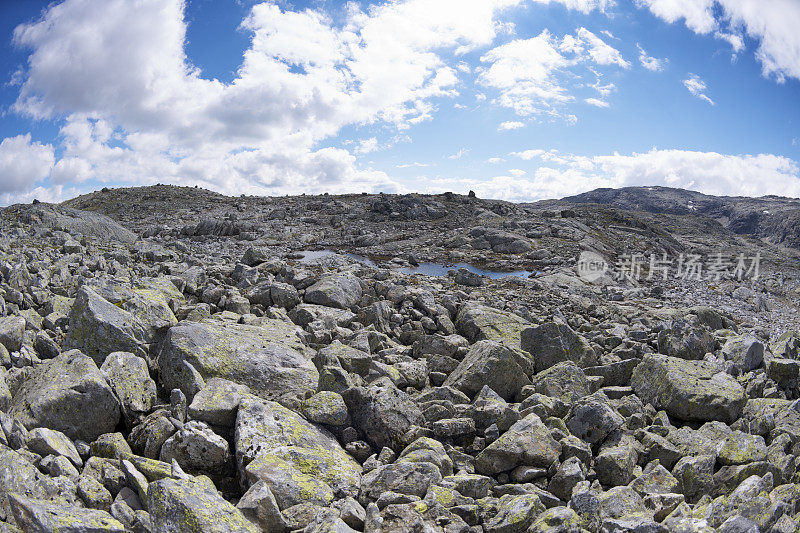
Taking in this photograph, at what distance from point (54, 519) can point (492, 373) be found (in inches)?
335

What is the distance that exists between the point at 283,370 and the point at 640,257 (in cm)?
6940

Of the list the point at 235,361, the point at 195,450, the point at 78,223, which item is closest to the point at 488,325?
the point at 235,361

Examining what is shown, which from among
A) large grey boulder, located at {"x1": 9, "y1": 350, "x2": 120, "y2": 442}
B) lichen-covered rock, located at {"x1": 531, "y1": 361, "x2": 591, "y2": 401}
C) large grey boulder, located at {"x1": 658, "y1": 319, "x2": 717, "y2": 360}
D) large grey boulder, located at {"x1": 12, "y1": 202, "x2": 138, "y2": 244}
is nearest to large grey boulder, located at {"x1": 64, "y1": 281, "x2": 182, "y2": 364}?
large grey boulder, located at {"x1": 9, "y1": 350, "x2": 120, "y2": 442}

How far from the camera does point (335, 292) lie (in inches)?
630

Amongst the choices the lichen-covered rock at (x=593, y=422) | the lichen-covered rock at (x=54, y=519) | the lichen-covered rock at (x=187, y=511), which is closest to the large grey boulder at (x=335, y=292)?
the lichen-covered rock at (x=593, y=422)

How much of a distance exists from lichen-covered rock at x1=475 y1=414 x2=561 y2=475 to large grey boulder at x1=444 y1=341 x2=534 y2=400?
8.12ft

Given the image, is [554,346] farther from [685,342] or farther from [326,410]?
[326,410]

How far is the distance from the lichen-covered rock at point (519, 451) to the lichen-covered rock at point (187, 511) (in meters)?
4.26

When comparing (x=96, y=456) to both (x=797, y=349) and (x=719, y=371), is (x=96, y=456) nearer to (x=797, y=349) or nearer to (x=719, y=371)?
(x=719, y=371)

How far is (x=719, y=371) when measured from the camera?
11805 millimetres

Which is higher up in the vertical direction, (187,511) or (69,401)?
(69,401)

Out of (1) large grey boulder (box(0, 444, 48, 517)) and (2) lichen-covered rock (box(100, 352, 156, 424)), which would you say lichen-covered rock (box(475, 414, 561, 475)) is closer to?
(2) lichen-covered rock (box(100, 352, 156, 424))

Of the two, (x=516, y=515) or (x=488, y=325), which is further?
(x=488, y=325)

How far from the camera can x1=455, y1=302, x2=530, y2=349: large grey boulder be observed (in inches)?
556
